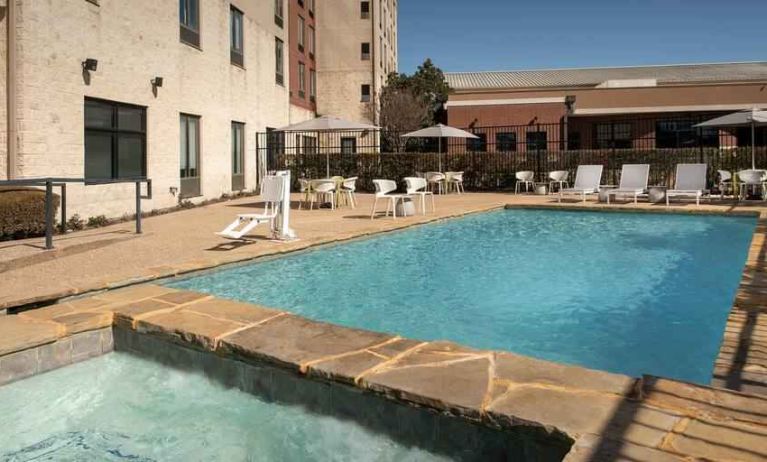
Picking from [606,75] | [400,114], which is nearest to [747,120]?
[400,114]

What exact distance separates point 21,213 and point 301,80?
2231 cm

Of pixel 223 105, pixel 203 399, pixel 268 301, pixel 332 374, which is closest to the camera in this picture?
pixel 332 374

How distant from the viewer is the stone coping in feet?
7.04

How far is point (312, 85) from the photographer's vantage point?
32.7 m

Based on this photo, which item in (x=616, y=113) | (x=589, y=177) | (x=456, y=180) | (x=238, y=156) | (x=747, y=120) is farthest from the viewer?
(x=616, y=113)

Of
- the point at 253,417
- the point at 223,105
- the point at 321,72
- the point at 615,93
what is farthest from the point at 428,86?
the point at 253,417

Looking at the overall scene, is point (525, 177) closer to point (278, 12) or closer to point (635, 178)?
point (635, 178)

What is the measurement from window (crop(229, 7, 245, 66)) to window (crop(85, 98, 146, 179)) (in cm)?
607

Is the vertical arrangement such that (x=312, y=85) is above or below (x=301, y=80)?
above

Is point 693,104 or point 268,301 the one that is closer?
point 268,301

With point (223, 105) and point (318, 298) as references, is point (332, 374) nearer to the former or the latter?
point (318, 298)

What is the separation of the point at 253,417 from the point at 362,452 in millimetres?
731

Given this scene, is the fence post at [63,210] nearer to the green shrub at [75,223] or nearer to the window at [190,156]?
the green shrub at [75,223]

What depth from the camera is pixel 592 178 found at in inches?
627
